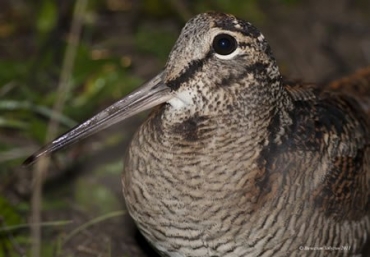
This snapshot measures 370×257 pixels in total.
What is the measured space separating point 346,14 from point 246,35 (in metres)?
3.07

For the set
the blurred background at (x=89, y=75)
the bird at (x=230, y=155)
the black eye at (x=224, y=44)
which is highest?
the blurred background at (x=89, y=75)

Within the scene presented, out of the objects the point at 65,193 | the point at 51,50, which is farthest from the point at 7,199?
the point at 51,50

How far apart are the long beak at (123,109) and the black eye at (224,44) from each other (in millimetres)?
242

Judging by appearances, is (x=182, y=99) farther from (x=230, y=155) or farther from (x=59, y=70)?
(x=59, y=70)

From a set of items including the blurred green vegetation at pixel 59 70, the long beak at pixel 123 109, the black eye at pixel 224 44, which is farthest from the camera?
the blurred green vegetation at pixel 59 70

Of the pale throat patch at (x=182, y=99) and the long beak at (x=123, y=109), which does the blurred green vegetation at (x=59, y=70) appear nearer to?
the long beak at (x=123, y=109)

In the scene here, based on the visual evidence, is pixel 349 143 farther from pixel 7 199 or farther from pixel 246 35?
pixel 7 199

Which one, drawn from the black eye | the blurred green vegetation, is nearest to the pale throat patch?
the black eye

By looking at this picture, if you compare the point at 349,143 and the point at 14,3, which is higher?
the point at 14,3

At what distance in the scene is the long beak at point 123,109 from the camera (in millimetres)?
3611

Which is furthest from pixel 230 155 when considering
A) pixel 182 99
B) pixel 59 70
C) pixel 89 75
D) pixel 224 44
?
pixel 59 70

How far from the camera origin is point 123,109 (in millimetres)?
3715

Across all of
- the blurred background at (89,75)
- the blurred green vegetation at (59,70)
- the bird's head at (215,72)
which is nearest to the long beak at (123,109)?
the bird's head at (215,72)

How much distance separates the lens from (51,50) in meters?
5.69
